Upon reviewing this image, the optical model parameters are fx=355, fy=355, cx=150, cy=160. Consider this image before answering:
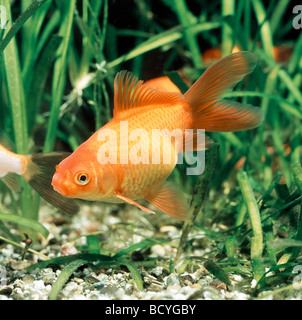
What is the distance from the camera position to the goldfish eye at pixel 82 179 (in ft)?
5.13

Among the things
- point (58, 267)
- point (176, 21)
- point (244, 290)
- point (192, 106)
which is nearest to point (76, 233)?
point (58, 267)

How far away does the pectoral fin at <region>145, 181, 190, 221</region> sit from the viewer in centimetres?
180

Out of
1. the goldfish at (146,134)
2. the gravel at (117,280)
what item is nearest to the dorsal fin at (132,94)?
the goldfish at (146,134)

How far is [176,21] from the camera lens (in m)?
3.69

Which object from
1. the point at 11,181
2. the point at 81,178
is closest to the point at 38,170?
the point at 11,181

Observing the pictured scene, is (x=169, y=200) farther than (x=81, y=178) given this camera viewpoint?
Yes

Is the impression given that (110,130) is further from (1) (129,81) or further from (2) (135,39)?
(2) (135,39)

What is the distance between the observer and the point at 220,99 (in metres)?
1.82

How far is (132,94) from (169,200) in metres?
0.57

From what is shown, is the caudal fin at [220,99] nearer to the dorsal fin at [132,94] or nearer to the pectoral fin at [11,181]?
the dorsal fin at [132,94]

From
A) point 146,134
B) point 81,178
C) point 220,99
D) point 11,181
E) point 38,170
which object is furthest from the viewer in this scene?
point 11,181

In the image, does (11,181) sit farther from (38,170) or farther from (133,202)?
(133,202)

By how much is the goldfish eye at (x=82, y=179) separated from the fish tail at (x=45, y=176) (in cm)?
50

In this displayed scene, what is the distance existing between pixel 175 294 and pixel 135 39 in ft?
8.01
